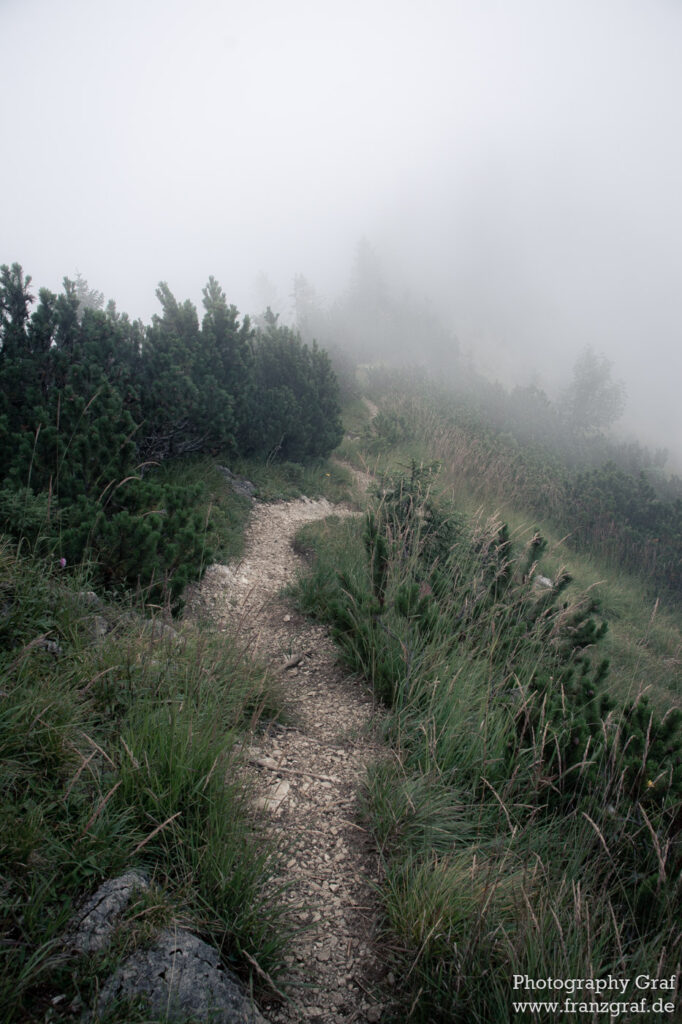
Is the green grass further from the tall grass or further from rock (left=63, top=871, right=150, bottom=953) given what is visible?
the tall grass

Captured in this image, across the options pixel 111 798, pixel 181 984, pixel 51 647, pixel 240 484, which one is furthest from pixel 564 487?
pixel 181 984

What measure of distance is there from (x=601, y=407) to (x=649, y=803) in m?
44.0

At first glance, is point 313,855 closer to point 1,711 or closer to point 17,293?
point 1,711

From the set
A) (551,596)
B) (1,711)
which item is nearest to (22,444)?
(1,711)

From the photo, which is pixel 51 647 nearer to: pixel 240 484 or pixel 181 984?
pixel 181 984

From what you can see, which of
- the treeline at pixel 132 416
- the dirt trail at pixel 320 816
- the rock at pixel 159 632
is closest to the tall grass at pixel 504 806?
the dirt trail at pixel 320 816

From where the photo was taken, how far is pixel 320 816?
220cm

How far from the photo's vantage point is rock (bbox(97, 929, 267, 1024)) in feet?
4.17

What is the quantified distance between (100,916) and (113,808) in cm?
36

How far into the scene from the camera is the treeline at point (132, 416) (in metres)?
3.55

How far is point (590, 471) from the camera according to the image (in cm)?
1412

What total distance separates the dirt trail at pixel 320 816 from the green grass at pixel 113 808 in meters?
0.16

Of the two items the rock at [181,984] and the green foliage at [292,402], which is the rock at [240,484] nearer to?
the green foliage at [292,402]

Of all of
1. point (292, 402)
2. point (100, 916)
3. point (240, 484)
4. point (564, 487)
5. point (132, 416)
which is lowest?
point (100, 916)
